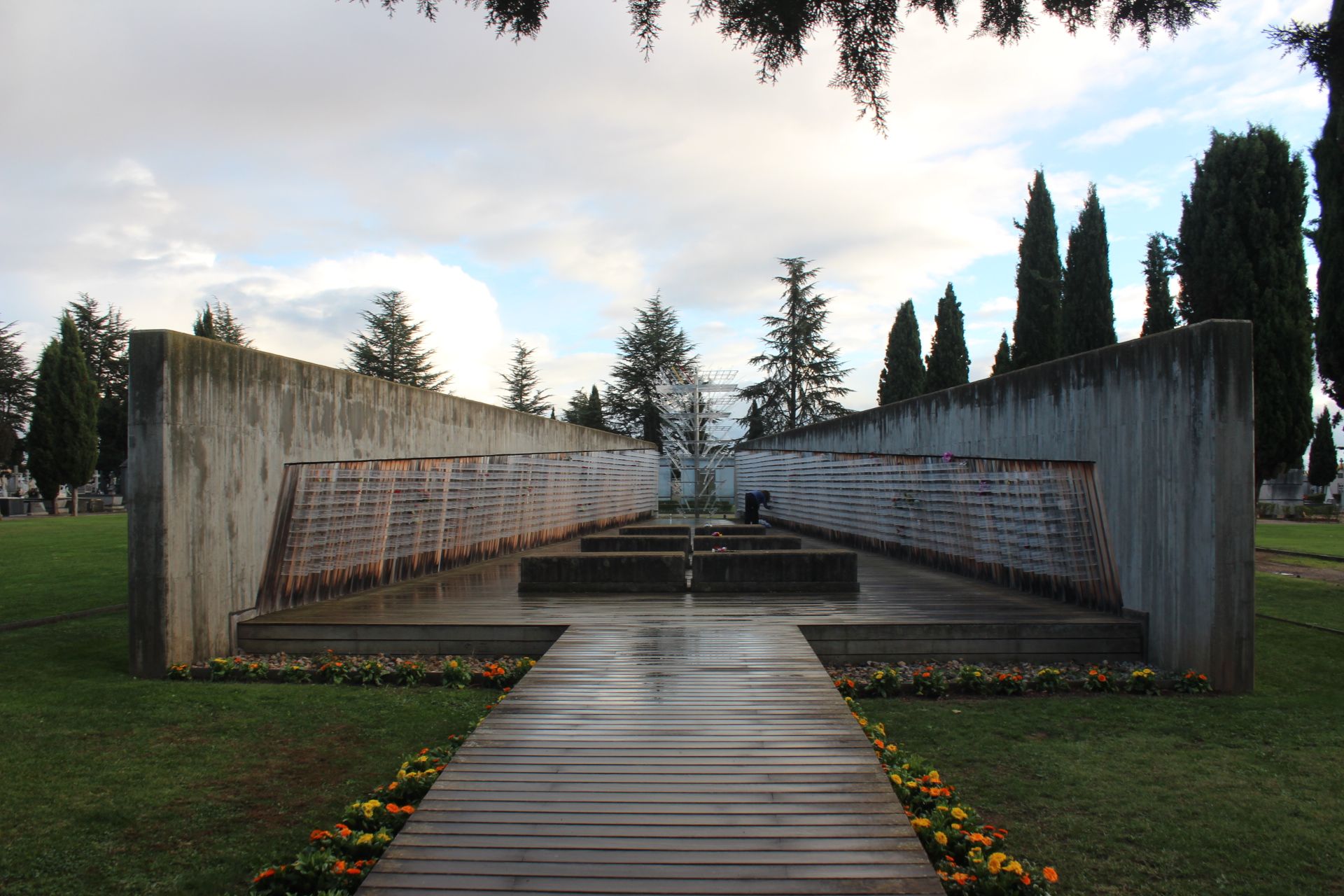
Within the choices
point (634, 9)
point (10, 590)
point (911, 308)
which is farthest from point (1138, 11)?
point (911, 308)

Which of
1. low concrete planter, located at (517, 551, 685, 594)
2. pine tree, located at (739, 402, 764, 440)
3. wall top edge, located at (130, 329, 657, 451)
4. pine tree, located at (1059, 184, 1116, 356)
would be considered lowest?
low concrete planter, located at (517, 551, 685, 594)

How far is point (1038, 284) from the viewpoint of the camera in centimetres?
2330

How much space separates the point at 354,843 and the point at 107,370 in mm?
47869

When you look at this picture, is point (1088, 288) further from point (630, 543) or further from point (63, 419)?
point (63, 419)

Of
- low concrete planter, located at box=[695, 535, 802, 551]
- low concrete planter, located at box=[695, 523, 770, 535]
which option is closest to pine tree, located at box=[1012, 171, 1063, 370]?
low concrete planter, located at box=[695, 523, 770, 535]

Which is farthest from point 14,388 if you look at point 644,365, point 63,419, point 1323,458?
point 1323,458

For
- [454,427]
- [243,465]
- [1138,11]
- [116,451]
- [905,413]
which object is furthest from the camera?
[116,451]

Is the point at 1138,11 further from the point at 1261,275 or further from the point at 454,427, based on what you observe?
the point at 1261,275

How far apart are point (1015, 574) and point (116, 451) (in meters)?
45.6

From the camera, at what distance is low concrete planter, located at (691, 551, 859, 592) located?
30.5ft

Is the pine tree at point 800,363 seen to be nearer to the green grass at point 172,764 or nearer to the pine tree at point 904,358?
the pine tree at point 904,358

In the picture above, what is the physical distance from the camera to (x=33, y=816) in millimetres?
4078

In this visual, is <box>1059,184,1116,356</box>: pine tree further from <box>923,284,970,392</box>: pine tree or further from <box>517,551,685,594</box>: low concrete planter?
<box>517,551,685,594</box>: low concrete planter

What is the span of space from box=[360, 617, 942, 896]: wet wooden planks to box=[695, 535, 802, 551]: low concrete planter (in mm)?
6517
